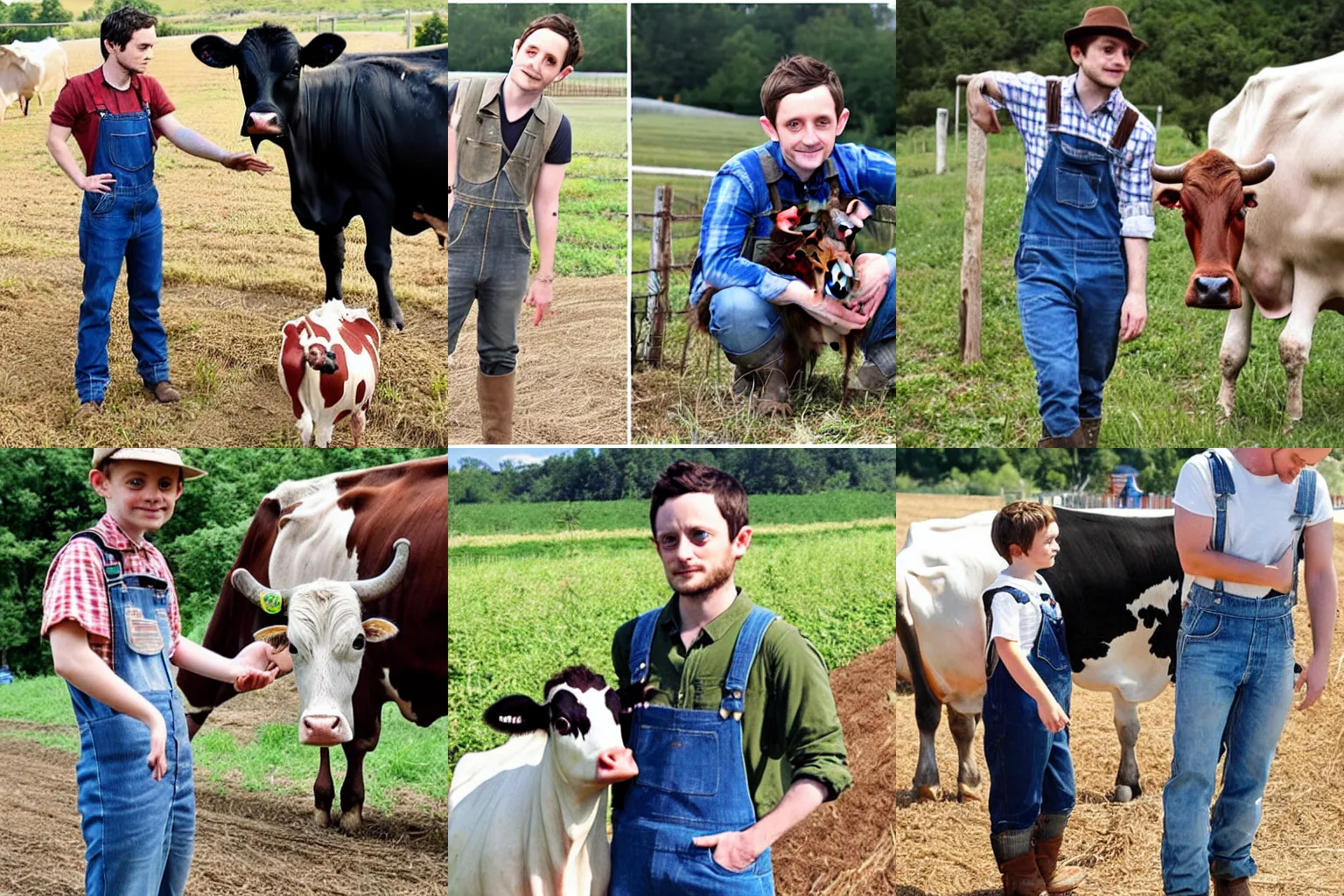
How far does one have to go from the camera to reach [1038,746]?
23.1 ft

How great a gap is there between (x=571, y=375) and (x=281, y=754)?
2.58m

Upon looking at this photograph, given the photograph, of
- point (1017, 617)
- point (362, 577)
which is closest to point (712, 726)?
point (1017, 617)

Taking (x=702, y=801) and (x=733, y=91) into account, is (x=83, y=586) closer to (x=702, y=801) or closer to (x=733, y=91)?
(x=702, y=801)

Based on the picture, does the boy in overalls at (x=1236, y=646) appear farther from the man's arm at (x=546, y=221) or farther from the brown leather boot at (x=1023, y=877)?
the man's arm at (x=546, y=221)

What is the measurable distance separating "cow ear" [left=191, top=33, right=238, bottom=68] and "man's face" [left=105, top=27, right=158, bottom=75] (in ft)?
0.79

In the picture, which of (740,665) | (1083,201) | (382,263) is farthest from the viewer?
(382,263)

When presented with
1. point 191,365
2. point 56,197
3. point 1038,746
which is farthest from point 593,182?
point 1038,746

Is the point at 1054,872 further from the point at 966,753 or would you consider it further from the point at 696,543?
the point at 696,543

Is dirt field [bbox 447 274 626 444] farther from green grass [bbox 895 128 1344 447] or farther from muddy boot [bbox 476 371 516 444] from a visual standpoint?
green grass [bbox 895 128 1344 447]

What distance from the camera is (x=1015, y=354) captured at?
7688 millimetres

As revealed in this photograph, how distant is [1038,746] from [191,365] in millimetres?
5001

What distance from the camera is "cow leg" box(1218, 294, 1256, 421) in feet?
25.0

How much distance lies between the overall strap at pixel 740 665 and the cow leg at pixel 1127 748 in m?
2.28

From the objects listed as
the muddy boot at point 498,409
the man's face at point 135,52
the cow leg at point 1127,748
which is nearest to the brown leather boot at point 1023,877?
the cow leg at point 1127,748
